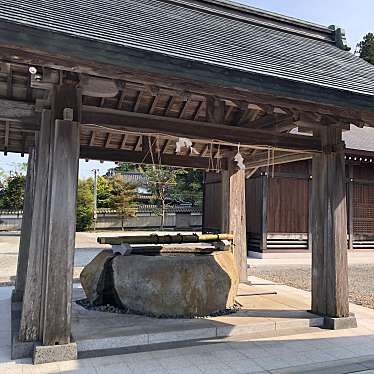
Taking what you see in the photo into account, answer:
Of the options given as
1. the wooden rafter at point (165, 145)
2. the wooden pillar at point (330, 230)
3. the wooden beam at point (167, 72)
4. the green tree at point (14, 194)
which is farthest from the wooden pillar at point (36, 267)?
the green tree at point (14, 194)

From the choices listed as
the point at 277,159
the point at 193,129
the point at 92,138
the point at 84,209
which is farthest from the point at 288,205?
the point at 84,209

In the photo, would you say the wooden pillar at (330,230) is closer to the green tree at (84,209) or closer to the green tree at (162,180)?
the green tree at (84,209)

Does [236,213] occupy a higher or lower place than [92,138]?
lower

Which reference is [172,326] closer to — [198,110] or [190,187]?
[198,110]

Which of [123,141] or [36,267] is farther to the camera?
[123,141]

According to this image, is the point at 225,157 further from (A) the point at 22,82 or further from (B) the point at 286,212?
(B) the point at 286,212

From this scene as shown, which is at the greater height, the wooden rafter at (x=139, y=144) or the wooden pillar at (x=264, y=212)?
the wooden rafter at (x=139, y=144)

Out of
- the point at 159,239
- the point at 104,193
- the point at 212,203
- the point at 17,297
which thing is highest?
the point at 104,193

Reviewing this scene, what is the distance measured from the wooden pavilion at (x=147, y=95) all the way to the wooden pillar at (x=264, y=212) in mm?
7032

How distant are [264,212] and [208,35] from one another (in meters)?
9.65

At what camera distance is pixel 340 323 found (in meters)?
5.13

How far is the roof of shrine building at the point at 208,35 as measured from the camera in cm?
329

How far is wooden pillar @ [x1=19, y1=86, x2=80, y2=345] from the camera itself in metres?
3.86

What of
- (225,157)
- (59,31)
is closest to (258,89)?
(59,31)
